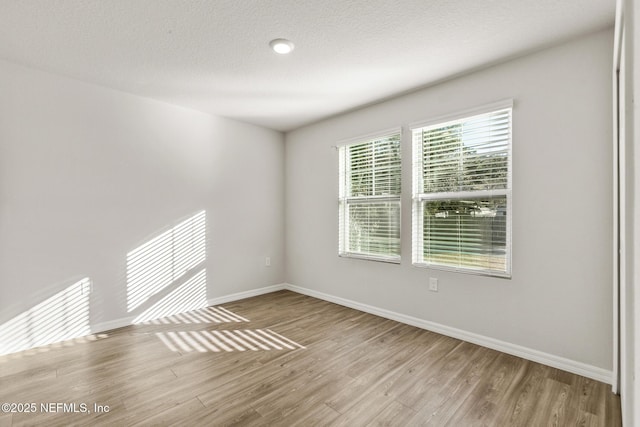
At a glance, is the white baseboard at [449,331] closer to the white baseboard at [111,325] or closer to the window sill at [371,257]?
the white baseboard at [111,325]

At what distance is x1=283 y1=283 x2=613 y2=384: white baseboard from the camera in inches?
87.9

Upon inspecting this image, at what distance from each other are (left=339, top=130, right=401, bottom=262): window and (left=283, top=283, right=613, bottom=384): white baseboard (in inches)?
25.3

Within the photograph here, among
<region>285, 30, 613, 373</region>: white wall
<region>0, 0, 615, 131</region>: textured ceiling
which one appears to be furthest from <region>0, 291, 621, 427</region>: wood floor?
<region>0, 0, 615, 131</region>: textured ceiling

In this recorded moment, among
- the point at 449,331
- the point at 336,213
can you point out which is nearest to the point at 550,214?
the point at 449,331

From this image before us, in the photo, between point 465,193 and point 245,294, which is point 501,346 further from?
point 245,294

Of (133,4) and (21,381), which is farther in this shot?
(21,381)

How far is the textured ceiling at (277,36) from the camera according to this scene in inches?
78.7

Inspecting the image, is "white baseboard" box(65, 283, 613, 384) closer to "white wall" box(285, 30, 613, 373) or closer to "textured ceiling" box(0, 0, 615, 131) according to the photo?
"white wall" box(285, 30, 613, 373)

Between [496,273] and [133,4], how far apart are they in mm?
3473

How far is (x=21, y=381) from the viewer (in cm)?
220

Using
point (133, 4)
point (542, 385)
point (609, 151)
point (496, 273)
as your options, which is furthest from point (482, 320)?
point (133, 4)

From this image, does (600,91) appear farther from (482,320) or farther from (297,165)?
(297,165)

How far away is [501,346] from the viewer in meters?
2.66

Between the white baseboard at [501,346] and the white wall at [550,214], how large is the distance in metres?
0.03
